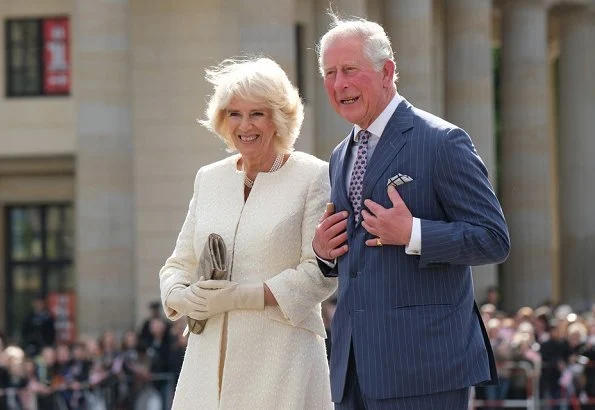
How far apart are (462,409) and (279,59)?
28.1m

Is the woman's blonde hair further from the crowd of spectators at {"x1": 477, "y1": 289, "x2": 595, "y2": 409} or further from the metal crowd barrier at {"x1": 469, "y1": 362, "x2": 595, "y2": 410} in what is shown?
the crowd of spectators at {"x1": 477, "y1": 289, "x2": 595, "y2": 409}

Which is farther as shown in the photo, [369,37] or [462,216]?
[369,37]

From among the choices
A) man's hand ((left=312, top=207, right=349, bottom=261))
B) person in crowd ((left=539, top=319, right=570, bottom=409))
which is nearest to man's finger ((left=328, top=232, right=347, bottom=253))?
man's hand ((left=312, top=207, right=349, bottom=261))

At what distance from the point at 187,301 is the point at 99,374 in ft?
55.6

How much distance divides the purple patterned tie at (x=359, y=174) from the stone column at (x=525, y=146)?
41.3 metres

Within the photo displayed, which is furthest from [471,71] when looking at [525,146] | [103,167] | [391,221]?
[391,221]

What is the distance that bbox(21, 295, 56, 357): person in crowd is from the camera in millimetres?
32812

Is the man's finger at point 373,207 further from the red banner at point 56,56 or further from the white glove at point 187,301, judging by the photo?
the red banner at point 56,56

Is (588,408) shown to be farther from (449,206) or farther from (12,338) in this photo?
(449,206)

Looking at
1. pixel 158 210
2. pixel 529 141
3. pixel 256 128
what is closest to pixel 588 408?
pixel 158 210

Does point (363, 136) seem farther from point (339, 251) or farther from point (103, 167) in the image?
point (103, 167)

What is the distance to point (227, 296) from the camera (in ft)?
24.6

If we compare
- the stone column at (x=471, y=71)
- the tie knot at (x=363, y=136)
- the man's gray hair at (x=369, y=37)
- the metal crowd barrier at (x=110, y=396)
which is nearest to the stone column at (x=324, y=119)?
the stone column at (x=471, y=71)

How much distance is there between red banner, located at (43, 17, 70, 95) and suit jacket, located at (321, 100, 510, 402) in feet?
109
